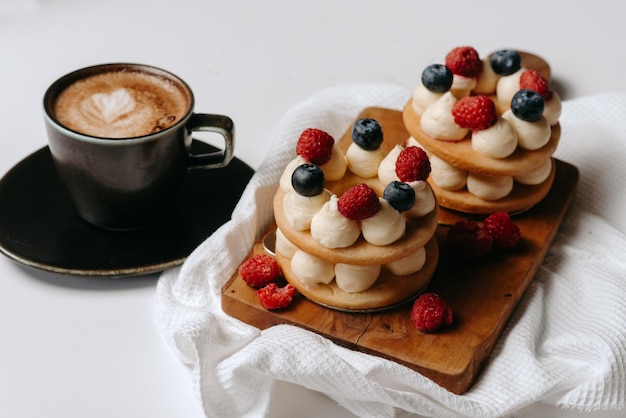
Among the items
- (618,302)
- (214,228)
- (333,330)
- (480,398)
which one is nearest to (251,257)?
(214,228)

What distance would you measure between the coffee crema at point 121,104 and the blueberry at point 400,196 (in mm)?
531

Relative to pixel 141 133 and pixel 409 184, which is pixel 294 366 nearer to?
pixel 409 184

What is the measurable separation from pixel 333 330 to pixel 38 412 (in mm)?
547

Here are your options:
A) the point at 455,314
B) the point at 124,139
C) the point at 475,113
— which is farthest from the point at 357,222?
the point at 124,139

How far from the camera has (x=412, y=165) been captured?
74.1 inches

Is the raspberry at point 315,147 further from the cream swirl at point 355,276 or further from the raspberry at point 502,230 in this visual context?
the raspberry at point 502,230

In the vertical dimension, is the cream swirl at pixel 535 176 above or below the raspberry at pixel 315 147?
below

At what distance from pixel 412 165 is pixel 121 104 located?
0.68m

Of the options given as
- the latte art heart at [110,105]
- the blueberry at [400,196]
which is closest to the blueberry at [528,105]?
the blueberry at [400,196]

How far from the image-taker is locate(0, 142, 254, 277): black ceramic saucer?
2.08 metres

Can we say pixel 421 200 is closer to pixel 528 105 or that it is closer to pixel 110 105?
pixel 528 105

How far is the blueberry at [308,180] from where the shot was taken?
6.05ft

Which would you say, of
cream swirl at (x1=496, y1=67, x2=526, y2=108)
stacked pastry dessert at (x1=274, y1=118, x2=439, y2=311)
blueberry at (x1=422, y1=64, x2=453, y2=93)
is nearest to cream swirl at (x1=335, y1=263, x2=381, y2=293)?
stacked pastry dessert at (x1=274, y1=118, x2=439, y2=311)

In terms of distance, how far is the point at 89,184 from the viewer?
2.09m
